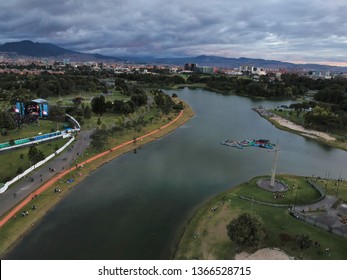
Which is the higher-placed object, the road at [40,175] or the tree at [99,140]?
the tree at [99,140]

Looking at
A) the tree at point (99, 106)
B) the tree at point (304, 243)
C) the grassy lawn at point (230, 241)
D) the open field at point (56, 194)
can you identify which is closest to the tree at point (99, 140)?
the open field at point (56, 194)

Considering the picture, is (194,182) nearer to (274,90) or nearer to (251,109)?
(251,109)

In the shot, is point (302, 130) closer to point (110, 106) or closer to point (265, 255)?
point (110, 106)

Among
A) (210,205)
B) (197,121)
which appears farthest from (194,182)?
(197,121)

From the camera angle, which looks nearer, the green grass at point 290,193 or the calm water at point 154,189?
the calm water at point 154,189

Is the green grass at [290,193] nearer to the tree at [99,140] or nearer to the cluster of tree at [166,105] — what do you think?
the tree at [99,140]

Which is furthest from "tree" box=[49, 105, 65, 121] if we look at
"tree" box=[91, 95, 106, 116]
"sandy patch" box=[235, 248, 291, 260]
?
"sandy patch" box=[235, 248, 291, 260]
